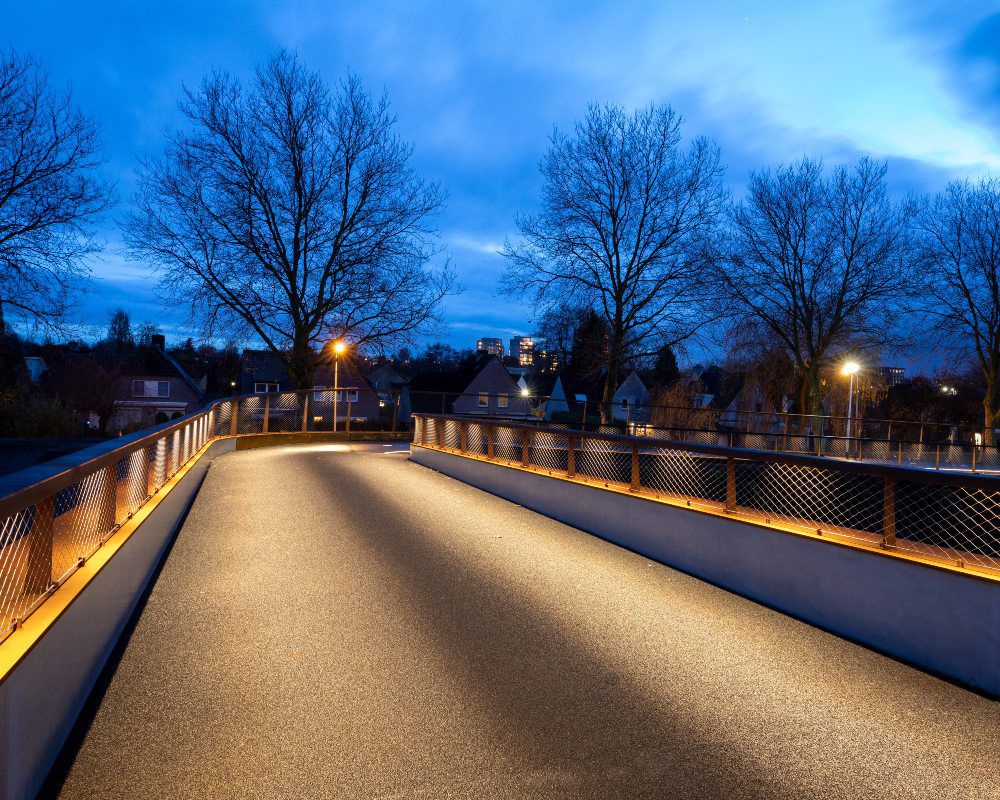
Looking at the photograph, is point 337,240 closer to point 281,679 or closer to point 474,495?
point 474,495

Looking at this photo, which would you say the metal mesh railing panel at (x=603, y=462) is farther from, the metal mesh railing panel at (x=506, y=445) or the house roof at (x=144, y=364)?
the house roof at (x=144, y=364)

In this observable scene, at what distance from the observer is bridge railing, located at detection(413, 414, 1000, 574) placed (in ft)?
17.5

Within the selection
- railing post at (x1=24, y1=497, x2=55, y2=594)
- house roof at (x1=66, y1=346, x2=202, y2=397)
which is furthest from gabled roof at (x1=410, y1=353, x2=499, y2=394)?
railing post at (x1=24, y1=497, x2=55, y2=594)

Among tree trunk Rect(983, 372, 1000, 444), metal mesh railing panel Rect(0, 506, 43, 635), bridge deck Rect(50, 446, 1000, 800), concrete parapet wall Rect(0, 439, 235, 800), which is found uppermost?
tree trunk Rect(983, 372, 1000, 444)

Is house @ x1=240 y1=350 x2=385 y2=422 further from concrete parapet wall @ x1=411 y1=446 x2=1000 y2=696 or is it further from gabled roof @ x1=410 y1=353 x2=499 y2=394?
concrete parapet wall @ x1=411 y1=446 x2=1000 y2=696

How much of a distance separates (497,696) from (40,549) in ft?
9.43

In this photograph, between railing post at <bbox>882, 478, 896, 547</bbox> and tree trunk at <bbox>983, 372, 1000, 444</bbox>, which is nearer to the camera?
railing post at <bbox>882, 478, 896, 547</bbox>

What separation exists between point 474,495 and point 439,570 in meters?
5.74

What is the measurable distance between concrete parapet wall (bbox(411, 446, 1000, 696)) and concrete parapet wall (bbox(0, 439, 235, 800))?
561 cm

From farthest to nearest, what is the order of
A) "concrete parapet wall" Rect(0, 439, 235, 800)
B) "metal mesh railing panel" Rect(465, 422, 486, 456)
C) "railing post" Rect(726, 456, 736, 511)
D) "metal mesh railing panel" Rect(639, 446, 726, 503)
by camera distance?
"metal mesh railing panel" Rect(465, 422, 486, 456) < "metal mesh railing panel" Rect(639, 446, 726, 503) < "railing post" Rect(726, 456, 736, 511) < "concrete parapet wall" Rect(0, 439, 235, 800)

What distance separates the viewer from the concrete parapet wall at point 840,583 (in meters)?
4.63

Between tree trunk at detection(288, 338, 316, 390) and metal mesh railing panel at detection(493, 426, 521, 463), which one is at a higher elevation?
tree trunk at detection(288, 338, 316, 390)

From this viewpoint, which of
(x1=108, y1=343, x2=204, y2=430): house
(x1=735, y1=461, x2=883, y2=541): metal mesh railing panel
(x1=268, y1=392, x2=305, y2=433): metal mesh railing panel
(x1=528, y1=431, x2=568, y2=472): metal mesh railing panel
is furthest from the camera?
(x1=108, y1=343, x2=204, y2=430): house

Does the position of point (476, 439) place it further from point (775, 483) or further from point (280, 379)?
point (280, 379)
